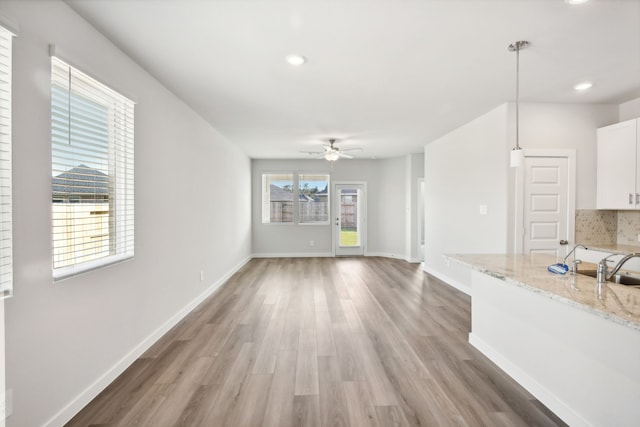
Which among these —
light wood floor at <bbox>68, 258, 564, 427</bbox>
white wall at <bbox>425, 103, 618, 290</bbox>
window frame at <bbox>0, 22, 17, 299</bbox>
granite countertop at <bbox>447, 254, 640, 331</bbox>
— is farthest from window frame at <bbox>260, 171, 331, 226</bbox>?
window frame at <bbox>0, 22, 17, 299</bbox>

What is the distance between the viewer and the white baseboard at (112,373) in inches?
73.1

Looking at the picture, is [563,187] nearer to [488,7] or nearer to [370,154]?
[488,7]

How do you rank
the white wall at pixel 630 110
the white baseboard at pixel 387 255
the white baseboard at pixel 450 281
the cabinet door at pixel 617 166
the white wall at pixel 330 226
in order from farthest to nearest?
the white wall at pixel 330 226, the white baseboard at pixel 387 255, the white baseboard at pixel 450 281, the white wall at pixel 630 110, the cabinet door at pixel 617 166

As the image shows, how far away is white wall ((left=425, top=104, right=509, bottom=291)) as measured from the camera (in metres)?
3.96

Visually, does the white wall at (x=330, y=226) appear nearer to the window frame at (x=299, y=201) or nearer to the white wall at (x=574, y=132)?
the window frame at (x=299, y=201)

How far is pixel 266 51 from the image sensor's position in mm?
2541

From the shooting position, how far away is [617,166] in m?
3.68

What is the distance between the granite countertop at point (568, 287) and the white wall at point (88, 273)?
278cm

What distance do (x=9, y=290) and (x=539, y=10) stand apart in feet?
11.3

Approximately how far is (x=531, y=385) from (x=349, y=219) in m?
6.28

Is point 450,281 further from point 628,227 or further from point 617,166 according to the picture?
point 617,166

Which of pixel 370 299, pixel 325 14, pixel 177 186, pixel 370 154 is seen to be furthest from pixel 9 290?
pixel 370 154

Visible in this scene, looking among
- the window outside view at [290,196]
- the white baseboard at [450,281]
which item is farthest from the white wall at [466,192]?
the window outside view at [290,196]

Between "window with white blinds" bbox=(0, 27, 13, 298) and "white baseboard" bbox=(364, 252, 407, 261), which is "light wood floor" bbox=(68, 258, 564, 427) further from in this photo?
"white baseboard" bbox=(364, 252, 407, 261)
